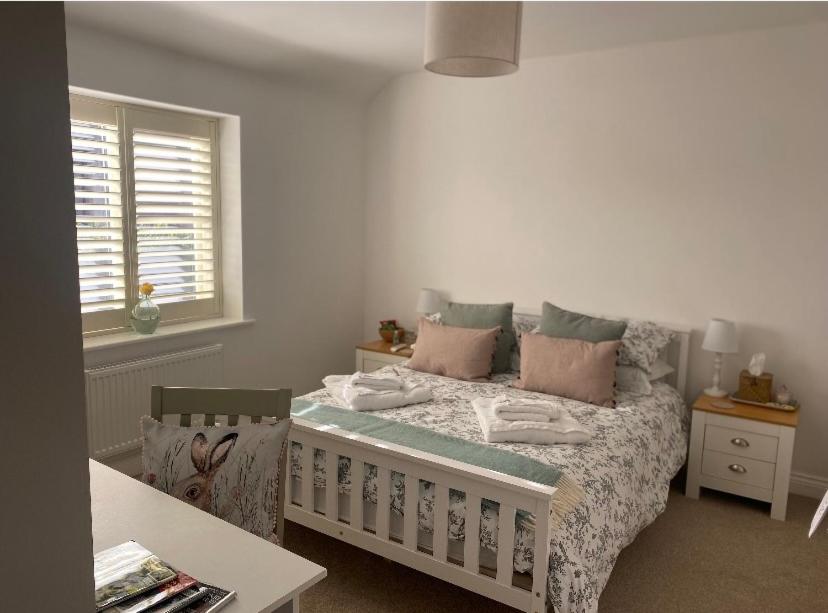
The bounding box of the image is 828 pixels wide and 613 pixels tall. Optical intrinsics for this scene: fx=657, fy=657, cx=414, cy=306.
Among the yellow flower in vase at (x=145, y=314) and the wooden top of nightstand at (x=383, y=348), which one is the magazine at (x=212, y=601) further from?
the wooden top of nightstand at (x=383, y=348)

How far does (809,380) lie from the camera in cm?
334

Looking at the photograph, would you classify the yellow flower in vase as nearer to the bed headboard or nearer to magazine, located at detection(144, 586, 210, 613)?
magazine, located at detection(144, 586, 210, 613)

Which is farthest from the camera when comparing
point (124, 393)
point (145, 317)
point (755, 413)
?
point (145, 317)

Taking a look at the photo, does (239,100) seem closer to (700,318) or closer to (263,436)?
(263,436)

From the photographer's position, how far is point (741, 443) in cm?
319

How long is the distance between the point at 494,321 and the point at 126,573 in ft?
8.82

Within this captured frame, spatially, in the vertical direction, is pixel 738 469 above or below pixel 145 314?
below

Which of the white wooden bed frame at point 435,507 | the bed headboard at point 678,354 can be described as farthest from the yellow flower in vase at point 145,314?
the bed headboard at point 678,354

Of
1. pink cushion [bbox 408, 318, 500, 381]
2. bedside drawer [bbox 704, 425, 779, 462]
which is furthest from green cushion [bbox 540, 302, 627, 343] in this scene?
bedside drawer [bbox 704, 425, 779, 462]

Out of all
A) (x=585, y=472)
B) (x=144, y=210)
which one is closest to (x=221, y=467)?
(x=585, y=472)

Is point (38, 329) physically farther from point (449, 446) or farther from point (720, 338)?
point (720, 338)

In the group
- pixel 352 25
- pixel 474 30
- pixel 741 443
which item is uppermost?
pixel 352 25

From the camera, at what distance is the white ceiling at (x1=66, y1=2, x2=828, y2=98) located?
9.61 feet

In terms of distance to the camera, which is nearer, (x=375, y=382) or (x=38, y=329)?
(x=38, y=329)
